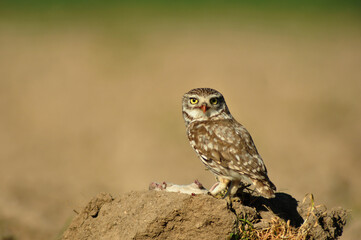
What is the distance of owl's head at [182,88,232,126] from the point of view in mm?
7250

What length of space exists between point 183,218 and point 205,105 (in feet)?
5.37

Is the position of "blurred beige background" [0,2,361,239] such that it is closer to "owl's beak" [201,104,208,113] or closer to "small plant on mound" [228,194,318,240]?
"owl's beak" [201,104,208,113]

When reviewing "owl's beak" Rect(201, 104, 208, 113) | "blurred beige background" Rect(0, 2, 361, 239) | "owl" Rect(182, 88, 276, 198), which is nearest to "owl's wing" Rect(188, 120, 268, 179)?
"owl" Rect(182, 88, 276, 198)

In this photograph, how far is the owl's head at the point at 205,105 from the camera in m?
7.25

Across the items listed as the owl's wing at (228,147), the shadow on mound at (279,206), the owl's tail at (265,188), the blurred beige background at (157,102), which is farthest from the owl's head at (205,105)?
the blurred beige background at (157,102)

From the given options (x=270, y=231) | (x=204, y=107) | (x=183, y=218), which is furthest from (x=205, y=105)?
(x=270, y=231)

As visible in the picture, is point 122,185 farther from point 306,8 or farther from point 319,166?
point 306,8

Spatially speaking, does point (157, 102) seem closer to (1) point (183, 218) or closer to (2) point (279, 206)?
(2) point (279, 206)

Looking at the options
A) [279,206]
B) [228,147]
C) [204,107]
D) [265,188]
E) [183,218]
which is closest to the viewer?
[183,218]

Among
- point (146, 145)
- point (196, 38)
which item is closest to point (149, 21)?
point (196, 38)

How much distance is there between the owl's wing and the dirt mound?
0.44 meters

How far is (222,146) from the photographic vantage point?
673 cm

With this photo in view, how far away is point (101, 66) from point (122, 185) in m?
9.99

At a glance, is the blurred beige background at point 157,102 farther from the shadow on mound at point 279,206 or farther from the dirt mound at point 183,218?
the shadow on mound at point 279,206
